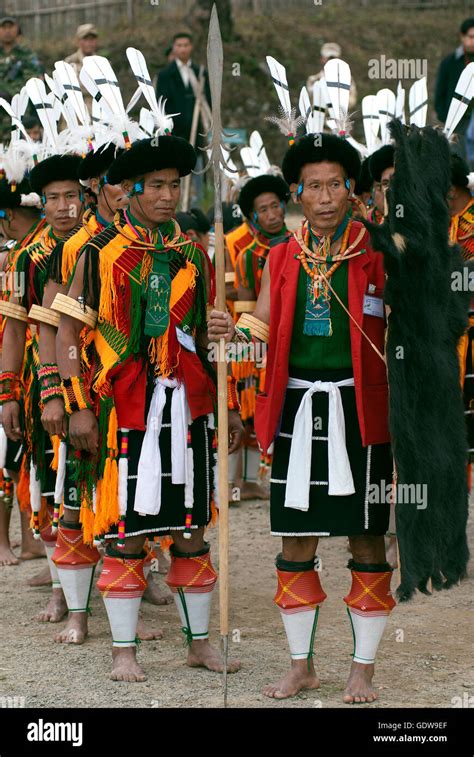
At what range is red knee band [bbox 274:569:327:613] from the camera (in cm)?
469

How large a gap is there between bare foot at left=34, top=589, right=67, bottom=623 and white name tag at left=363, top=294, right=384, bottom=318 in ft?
7.79

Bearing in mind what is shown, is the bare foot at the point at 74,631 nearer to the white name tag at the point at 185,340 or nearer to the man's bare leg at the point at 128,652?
the man's bare leg at the point at 128,652

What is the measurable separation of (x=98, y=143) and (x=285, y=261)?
1.16 metres

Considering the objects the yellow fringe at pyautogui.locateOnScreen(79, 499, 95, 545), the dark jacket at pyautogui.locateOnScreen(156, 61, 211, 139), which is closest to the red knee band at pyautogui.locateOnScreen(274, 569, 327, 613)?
the yellow fringe at pyautogui.locateOnScreen(79, 499, 95, 545)

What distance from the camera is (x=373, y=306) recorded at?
4613 millimetres

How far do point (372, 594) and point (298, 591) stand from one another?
29 cm

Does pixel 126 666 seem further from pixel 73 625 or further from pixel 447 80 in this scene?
pixel 447 80

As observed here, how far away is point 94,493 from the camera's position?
5.01 meters

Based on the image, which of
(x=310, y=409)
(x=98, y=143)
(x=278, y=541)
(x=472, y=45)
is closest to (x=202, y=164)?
(x=472, y=45)

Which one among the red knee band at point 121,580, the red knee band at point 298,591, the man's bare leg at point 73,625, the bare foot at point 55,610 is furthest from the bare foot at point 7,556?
the red knee band at point 298,591

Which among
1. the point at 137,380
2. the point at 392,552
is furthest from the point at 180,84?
the point at 137,380

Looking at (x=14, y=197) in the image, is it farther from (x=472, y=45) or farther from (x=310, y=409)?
(x=472, y=45)

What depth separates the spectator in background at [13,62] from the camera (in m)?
12.7

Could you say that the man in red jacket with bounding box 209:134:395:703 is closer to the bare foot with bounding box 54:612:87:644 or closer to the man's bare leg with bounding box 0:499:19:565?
the bare foot with bounding box 54:612:87:644
